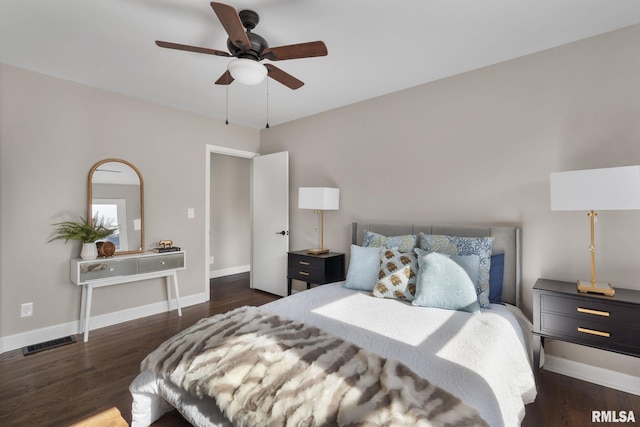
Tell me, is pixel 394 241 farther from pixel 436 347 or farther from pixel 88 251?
pixel 88 251

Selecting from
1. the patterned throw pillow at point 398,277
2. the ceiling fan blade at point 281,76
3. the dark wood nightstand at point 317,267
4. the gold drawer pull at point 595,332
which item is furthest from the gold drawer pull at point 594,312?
the ceiling fan blade at point 281,76

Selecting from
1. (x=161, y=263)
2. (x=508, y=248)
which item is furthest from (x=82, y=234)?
(x=508, y=248)

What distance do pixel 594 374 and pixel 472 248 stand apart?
122 centimetres

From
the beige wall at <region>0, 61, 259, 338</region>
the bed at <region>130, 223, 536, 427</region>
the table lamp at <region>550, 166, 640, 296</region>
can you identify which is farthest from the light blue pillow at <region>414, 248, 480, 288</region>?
the beige wall at <region>0, 61, 259, 338</region>

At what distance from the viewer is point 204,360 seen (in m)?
1.51

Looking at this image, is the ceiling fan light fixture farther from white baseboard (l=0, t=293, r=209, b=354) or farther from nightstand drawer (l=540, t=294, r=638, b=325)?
white baseboard (l=0, t=293, r=209, b=354)

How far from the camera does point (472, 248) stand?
248 centimetres

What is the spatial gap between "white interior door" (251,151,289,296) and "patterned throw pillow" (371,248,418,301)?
199 centimetres

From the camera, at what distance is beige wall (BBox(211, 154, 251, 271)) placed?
5.69m

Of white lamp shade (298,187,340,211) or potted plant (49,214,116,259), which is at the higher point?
white lamp shade (298,187,340,211)

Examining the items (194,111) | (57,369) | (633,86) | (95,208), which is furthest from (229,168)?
(633,86)

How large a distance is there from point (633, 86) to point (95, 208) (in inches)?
189

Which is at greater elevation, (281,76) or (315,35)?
(315,35)

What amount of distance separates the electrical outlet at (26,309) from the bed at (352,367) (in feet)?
6.54
